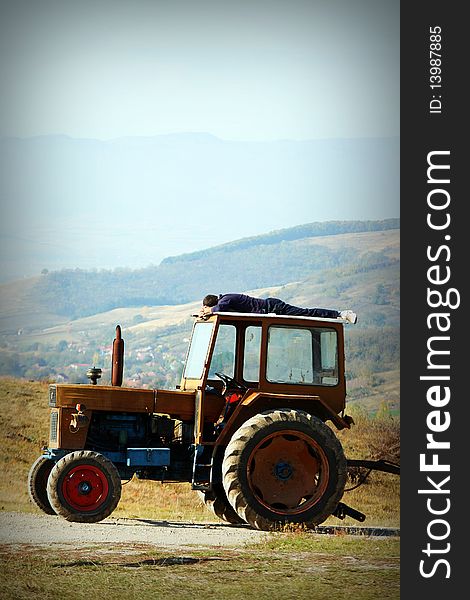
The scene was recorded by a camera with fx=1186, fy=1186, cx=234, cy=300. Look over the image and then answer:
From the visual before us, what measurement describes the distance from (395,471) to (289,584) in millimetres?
3281

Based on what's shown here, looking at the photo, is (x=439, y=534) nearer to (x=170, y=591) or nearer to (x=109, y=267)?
(x=170, y=591)

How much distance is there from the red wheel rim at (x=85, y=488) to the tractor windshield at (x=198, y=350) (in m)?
1.37

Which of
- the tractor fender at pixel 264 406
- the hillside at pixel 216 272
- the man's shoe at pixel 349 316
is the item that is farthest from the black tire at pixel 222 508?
the hillside at pixel 216 272

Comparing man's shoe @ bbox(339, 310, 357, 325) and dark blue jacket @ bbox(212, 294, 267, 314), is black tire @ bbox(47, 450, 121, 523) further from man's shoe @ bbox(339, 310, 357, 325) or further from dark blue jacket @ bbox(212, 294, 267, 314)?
man's shoe @ bbox(339, 310, 357, 325)

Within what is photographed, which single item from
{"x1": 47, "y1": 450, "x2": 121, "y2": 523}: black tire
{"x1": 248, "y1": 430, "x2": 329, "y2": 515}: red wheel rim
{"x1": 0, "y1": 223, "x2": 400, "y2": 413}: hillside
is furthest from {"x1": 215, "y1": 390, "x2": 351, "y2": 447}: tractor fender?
{"x1": 0, "y1": 223, "x2": 400, "y2": 413}: hillside

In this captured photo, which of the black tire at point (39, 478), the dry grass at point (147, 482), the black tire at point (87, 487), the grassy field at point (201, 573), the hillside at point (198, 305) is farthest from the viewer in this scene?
the hillside at point (198, 305)

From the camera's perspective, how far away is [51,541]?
10047mm

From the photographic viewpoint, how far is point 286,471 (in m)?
10.8

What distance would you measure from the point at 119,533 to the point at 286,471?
63.6 inches

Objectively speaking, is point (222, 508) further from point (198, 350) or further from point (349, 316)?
point (349, 316)

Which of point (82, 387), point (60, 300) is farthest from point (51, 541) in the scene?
point (60, 300)

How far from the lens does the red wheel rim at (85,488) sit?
1084 cm

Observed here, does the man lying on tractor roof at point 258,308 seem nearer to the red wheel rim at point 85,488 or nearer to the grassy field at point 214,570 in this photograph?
the red wheel rim at point 85,488

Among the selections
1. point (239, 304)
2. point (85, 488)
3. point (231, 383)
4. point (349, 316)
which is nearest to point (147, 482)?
point (231, 383)
